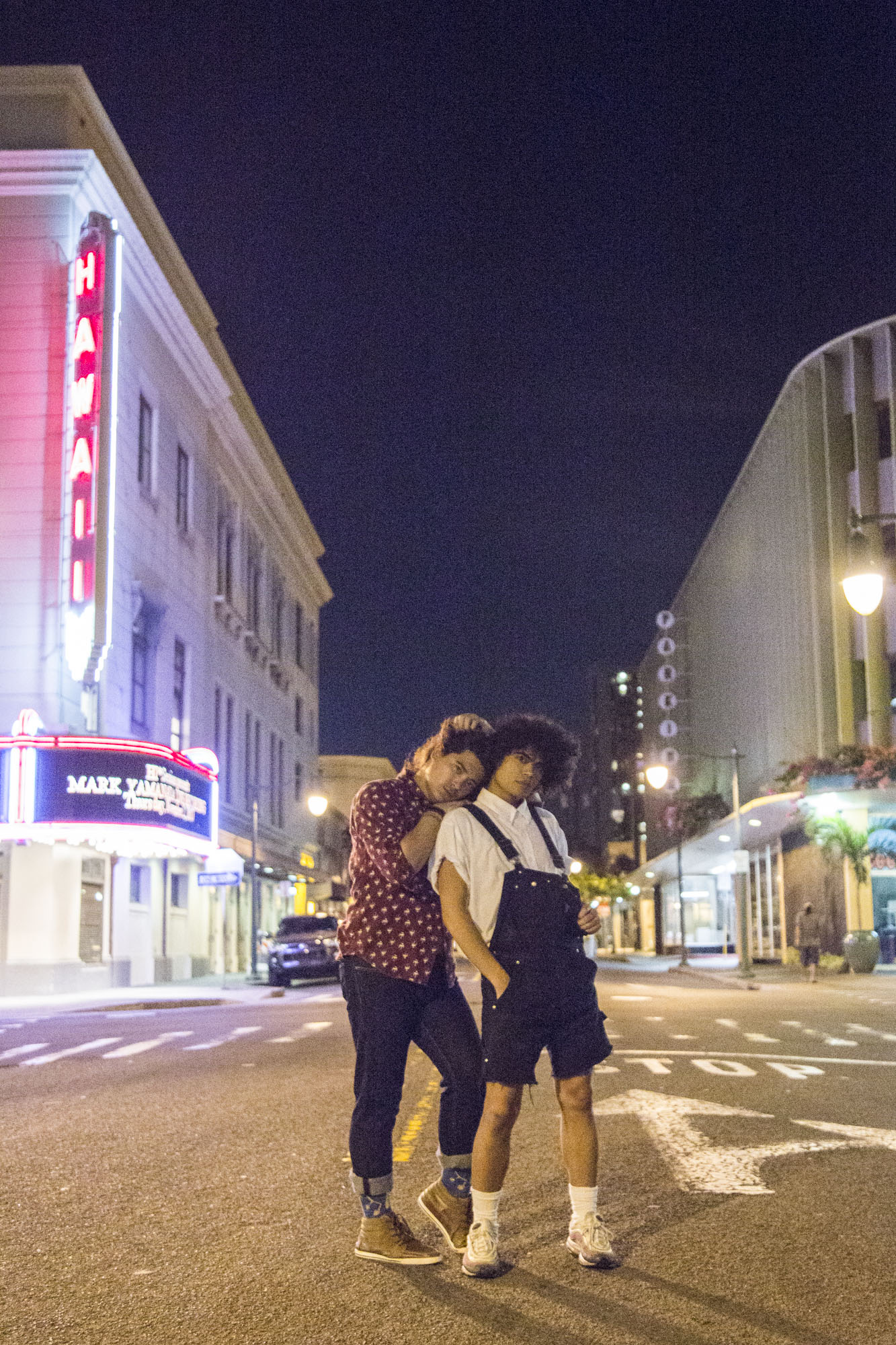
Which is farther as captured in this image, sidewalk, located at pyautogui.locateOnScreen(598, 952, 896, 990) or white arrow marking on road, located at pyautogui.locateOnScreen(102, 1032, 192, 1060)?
sidewalk, located at pyautogui.locateOnScreen(598, 952, 896, 990)

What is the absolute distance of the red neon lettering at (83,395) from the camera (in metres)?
29.6

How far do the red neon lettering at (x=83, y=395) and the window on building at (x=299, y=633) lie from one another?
126ft

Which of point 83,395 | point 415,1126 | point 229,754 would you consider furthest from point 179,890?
point 415,1126

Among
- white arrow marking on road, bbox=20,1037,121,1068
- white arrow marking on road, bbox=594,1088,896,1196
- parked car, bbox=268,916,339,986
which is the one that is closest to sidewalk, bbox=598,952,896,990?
parked car, bbox=268,916,339,986

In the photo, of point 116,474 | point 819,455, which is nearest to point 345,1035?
point 116,474

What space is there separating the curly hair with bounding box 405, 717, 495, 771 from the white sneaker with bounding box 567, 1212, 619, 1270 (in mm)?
1592

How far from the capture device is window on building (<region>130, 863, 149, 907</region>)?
3584 centimetres

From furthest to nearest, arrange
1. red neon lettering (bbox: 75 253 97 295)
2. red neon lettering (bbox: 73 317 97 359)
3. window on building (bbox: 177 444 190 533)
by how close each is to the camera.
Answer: window on building (bbox: 177 444 190 533) → red neon lettering (bbox: 75 253 97 295) → red neon lettering (bbox: 73 317 97 359)

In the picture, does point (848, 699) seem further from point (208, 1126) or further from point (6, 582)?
point (208, 1126)

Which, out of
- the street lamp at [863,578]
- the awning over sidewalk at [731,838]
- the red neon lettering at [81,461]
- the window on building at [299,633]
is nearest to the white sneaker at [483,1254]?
the street lamp at [863,578]

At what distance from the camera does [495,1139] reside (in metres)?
4.86

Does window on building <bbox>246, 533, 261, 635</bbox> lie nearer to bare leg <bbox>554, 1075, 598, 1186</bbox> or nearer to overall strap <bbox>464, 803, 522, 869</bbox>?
overall strap <bbox>464, 803, 522, 869</bbox>

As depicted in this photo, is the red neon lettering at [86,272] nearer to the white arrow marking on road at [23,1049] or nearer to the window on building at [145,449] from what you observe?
the window on building at [145,449]

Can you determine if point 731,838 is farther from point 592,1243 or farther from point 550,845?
point 592,1243
